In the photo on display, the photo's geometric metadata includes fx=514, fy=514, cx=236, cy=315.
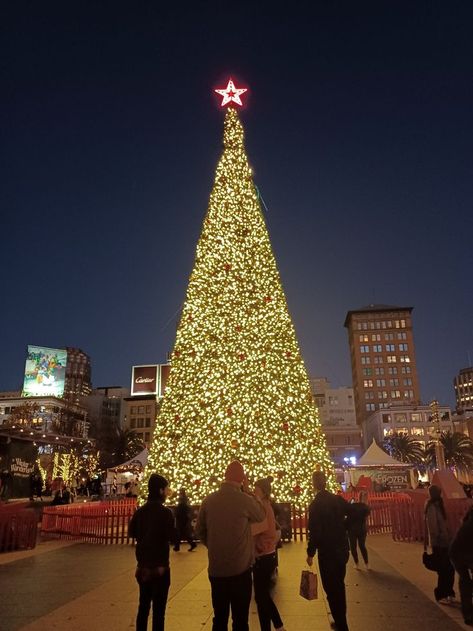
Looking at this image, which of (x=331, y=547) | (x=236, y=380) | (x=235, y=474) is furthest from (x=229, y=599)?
(x=236, y=380)

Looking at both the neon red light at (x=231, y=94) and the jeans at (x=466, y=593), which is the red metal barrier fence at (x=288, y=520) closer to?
the jeans at (x=466, y=593)

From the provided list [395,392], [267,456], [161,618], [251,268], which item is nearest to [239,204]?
[251,268]

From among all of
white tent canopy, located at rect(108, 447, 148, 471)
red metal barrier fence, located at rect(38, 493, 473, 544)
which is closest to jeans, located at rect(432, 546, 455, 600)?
red metal barrier fence, located at rect(38, 493, 473, 544)

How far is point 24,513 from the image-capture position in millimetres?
13547

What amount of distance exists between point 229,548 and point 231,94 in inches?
708

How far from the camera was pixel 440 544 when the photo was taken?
24.3 feet

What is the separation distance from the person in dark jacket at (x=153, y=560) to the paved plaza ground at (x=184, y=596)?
1.29 metres

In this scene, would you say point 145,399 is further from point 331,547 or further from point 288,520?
point 331,547

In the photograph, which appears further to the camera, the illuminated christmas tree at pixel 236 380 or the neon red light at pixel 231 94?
the neon red light at pixel 231 94

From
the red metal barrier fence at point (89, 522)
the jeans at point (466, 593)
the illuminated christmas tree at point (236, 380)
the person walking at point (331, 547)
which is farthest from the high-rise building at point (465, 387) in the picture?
the person walking at point (331, 547)

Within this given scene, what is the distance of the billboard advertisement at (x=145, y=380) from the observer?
256 ft

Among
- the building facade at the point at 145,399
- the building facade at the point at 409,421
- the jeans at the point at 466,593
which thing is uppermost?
the building facade at the point at 145,399

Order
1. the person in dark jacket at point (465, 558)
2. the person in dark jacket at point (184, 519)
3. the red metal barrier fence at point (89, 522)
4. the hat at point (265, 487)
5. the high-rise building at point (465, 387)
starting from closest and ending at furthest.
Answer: the person in dark jacket at point (465, 558), the hat at point (265, 487), the person in dark jacket at point (184, 519), the red metal barrier fence at point (89, 522), the high-rise building at point (465, 387)

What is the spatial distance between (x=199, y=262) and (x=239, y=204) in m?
2.46
